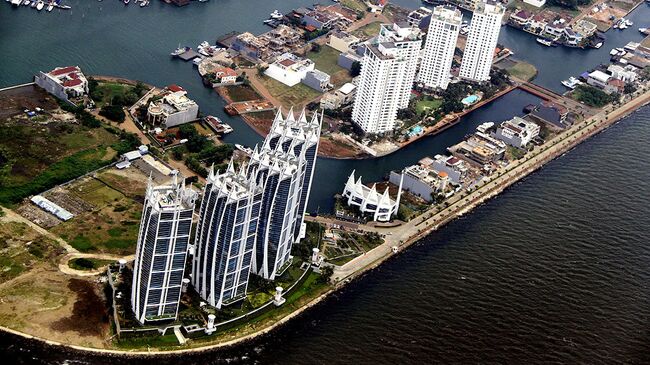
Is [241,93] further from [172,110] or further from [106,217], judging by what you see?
[106,217]

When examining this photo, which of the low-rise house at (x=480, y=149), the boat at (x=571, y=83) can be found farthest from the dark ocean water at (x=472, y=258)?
the boat at (x=571, y=83)

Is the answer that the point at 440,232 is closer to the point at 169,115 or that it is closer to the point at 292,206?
the point at 292,206

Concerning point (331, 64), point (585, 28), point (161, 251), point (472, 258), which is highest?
point (585, 28)

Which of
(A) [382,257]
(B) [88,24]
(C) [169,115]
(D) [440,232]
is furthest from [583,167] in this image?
(B) [88,24]

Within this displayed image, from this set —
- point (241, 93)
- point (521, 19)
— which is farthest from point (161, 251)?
point (521, 19)

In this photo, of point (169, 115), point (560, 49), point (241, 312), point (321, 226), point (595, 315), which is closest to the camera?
point (241, 312)

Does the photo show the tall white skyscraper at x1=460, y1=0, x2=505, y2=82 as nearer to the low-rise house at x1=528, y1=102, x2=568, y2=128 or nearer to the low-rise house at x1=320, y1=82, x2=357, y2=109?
the low-rise house at x1=528, y1=102, x2=568, y2=128
